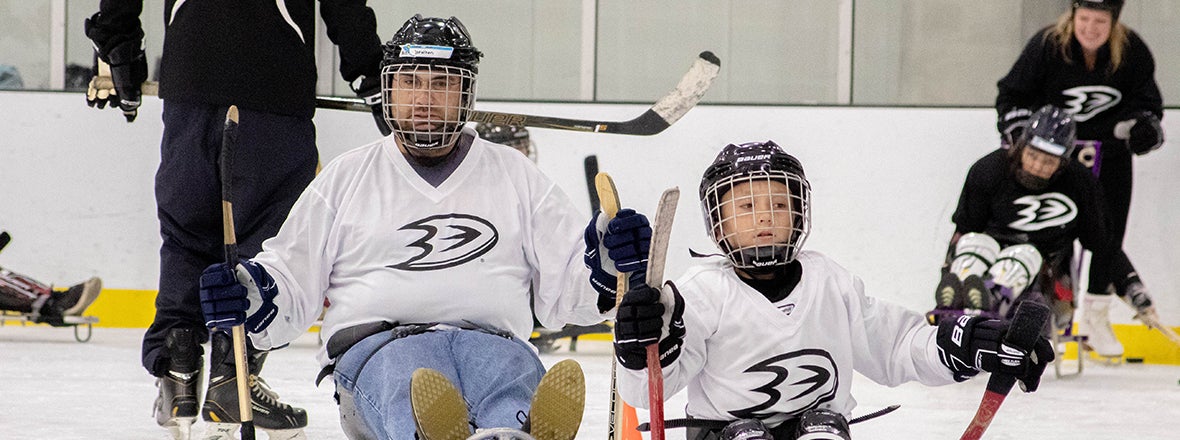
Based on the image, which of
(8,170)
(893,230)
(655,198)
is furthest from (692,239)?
(8,170)

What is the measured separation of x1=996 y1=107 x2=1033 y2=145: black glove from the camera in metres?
4.81

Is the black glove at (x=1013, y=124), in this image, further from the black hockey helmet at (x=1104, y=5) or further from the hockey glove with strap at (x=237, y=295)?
the hockey glove with strap at (x=237, y=295)

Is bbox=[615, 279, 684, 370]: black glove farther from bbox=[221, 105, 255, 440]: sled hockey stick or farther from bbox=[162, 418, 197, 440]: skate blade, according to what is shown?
bbox=[162, 418, 197, 440]: skate blade

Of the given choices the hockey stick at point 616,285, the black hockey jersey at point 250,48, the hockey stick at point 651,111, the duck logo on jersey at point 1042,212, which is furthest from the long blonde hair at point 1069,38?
the hockey stick at point 616,285

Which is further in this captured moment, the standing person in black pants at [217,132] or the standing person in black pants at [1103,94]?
the standing person in black pants at [1103,94]

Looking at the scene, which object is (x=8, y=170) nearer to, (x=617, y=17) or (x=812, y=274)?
(x=617, y=17)

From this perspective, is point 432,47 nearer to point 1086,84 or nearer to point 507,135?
point 507,135

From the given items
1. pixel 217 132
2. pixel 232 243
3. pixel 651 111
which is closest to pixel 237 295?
pixel 232 243

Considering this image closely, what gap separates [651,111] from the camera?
9.62 feet

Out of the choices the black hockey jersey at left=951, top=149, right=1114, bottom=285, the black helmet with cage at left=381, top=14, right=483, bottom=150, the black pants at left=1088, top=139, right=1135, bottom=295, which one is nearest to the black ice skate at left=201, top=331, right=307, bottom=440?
the black helmet with cage at left=381, top=14, right=483, bottom=150

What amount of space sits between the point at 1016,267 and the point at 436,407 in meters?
3.01

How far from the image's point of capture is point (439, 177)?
7.29 ft

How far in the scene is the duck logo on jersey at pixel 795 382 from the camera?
1949 mm

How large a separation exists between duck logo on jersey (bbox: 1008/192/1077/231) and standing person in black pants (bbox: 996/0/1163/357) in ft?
1.15
